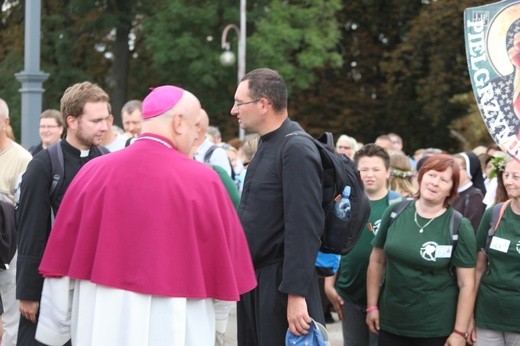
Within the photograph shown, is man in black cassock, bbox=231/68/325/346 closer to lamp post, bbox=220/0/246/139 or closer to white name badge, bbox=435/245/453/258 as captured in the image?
white name badge, bbox=435/245/453/258

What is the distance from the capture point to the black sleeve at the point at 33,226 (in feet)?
17.6

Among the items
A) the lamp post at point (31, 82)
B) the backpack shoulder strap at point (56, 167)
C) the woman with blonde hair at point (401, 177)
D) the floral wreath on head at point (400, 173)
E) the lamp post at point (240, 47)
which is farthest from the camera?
the lamp post at point (240, 47)

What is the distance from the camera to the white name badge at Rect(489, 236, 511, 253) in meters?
6.16

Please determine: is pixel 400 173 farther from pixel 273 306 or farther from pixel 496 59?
pixel 273 306

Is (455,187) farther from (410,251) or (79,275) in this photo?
(79,275)

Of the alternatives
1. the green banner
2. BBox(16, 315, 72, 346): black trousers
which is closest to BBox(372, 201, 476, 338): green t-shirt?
the green banner

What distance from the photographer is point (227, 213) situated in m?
4.52

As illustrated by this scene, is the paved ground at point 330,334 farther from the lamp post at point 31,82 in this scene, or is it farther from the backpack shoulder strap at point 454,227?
the backpack shoulder strap at point 454,227

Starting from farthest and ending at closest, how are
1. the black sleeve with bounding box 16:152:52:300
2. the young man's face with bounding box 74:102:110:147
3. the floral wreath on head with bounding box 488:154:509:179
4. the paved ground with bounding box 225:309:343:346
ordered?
the paved ground with bounding box 225:309:343:346 → the floral wreath on head with bounding box 488:154:509:179 → the young man's face with bounding box 74:102:110:147 → the black sleeve with bounding box 16:152:52:300

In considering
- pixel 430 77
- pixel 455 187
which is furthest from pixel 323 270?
pixel 430 77

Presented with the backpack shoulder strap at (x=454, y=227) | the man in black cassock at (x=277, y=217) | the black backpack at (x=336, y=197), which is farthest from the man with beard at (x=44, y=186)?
the backpack shoulder strap at (x=454, y=227)

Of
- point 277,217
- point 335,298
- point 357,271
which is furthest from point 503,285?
point 277,217

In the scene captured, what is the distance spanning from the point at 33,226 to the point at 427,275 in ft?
7.83

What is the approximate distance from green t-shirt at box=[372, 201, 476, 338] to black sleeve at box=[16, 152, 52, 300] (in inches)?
84.9
